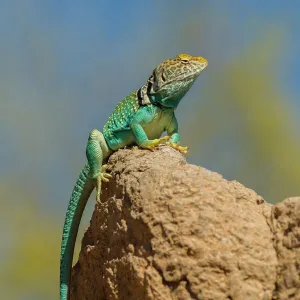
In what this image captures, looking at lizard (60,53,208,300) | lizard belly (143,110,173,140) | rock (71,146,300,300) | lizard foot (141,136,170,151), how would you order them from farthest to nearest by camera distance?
lizard belly (143,110,173,140) < lizard (60,53,208,300) < lizard foot (141,136,170,151) < rock (71,146,300,300)

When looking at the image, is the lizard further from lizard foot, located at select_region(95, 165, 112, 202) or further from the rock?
the rock

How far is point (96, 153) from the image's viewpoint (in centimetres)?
603

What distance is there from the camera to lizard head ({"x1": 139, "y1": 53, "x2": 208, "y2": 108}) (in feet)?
20.5

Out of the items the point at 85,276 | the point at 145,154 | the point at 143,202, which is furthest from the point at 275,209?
the point at 85,276

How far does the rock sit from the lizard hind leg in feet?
3.98

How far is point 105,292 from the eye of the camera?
485 cm

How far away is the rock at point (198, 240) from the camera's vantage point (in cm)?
402

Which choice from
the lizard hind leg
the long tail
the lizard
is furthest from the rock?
the long tail

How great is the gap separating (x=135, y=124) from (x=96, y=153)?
408 millimetres

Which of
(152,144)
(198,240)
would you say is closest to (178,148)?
(152,144)

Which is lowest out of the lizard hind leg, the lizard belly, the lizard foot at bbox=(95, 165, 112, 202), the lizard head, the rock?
the rock

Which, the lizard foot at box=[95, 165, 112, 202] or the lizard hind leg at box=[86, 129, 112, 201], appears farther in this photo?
the lizard hind leg at box=[86, 129, 112, 201]

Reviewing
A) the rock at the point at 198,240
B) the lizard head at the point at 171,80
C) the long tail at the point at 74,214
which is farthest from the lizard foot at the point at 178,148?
the rock at the point at 198,240

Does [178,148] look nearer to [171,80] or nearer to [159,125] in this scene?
[159,125]
